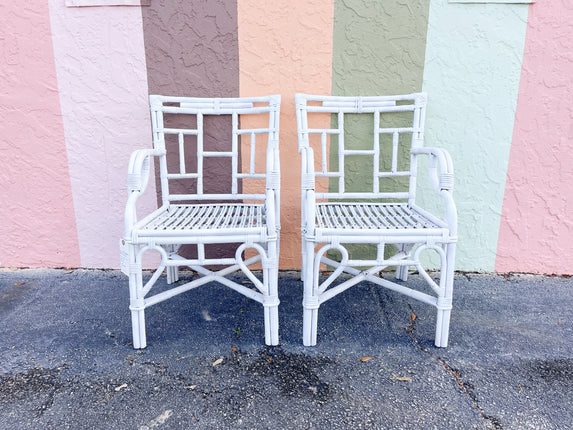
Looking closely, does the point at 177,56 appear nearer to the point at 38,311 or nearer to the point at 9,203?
the point at 9,203

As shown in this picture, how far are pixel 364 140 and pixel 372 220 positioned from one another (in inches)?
24.6

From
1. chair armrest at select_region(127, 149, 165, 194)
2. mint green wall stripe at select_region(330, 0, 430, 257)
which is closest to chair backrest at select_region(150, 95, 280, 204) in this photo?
chair armrest at select_region(127, 149, 165, 194)

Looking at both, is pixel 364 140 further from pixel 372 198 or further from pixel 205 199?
pixel 205 199

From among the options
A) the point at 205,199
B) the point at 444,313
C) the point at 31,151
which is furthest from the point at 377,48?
the point at 31,151

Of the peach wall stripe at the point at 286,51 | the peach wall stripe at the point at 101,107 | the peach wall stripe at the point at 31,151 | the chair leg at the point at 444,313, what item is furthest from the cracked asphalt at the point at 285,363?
the peach wall stripe at the point at 286,51

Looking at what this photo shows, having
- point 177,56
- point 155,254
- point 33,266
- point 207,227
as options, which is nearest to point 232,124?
point 177,56

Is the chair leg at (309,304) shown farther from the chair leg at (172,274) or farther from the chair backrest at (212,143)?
the chair leg at (172,274)

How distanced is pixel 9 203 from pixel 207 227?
4.90 feet

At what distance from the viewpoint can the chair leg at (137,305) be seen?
1441 mm

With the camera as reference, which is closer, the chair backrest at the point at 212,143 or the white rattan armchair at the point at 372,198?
the white rattan armchair at the point at 372,198

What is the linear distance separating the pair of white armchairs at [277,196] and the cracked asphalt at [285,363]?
0.13 m

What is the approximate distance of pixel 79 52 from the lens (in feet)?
6.54

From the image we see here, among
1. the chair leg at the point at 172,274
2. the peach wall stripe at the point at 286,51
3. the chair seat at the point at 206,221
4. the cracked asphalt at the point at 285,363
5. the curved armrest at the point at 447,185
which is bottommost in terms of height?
the cracked asphalt at the point at 285,363

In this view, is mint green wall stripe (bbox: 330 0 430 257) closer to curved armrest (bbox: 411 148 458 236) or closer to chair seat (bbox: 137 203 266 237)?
curved armrest (bbox: 411 148 458 236)
